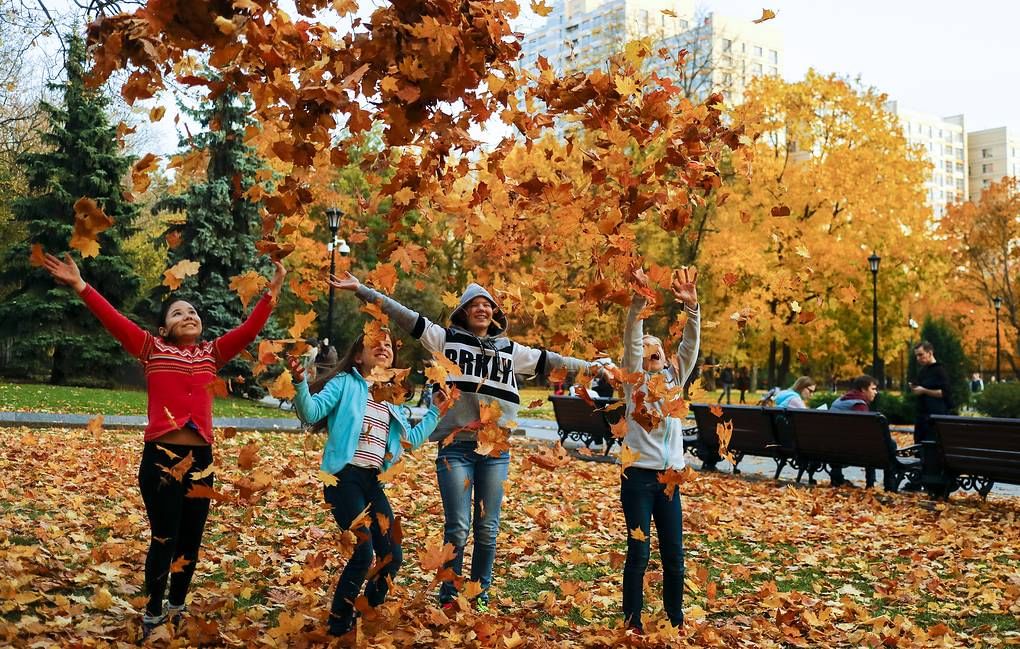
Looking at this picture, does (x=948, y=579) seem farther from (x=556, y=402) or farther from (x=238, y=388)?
(x=238, y=388)

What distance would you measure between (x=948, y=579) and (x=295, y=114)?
5.39 m

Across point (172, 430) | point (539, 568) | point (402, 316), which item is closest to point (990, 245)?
point (539, 568)

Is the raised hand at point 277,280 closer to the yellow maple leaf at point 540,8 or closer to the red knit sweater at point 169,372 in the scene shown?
the red knit sweater at point 169,372

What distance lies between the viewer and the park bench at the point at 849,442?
32.8 feet

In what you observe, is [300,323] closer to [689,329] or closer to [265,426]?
[689,329]

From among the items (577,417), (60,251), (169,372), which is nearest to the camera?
(169,372)

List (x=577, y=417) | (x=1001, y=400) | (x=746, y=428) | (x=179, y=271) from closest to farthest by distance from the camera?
(x=179, y=271)
(x=746, y=428)
(x=577, y=417)
(x=1001, y=400)

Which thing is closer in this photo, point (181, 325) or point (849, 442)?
point (181, 325)

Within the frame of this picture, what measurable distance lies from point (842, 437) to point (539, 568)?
209 inches

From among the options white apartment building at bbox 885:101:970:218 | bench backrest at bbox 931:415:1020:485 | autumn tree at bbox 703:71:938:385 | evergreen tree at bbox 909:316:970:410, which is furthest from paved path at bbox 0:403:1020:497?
white apartment building at bbox 885:101:970:218

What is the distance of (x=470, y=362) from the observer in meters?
4.99

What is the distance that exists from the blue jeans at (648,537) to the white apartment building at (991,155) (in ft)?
466

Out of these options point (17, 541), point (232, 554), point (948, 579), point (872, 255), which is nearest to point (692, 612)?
point (948, 579)

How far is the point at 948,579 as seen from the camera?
6336 millimetres
